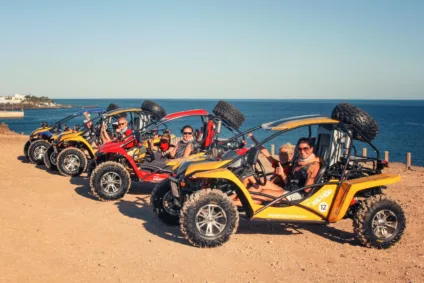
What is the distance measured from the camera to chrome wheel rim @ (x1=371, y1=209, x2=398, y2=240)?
23.9ft

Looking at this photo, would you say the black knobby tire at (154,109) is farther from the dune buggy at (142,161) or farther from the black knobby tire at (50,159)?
the black knobby tire at (50,159)

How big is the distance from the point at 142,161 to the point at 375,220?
573cm

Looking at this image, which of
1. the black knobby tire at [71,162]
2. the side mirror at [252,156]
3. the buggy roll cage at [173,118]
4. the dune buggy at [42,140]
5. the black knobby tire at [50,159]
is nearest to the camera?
the side mirror at [252,156]

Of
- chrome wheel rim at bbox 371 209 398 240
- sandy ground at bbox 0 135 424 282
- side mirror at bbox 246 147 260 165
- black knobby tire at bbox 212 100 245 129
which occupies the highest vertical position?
black knobby tire at bbox 212 100 245 129

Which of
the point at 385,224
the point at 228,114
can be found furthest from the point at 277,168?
the point at 228,114

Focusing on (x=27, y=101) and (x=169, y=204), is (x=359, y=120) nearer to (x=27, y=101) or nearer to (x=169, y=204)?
(x=169, y=204)

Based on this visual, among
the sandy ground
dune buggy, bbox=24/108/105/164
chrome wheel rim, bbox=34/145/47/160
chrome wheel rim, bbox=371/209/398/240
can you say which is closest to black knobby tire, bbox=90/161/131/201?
the sandy ground

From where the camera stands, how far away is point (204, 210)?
690 centimetres

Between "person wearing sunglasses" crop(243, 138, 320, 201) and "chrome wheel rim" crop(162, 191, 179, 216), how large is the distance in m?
1.55

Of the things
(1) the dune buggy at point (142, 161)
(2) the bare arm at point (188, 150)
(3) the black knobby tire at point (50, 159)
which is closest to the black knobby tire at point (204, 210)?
(1) the dune buggy at point (142, 161)

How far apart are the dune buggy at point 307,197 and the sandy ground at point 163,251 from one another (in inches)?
12.9

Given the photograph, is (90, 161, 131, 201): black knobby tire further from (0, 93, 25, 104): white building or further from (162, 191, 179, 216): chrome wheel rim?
(0, 93, 25, 104): white building

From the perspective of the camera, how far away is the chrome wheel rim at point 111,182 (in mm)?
10180

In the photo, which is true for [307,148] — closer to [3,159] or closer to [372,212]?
[372,212]
